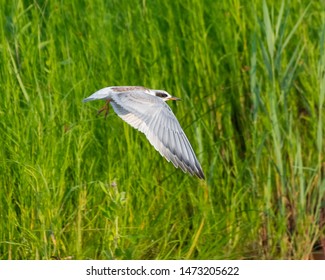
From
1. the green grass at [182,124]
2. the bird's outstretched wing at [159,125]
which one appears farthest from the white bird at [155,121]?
the green grass at [182,124]

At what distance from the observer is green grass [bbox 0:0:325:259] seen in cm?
392

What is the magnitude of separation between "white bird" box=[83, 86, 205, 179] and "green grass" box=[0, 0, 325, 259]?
20 centimetres

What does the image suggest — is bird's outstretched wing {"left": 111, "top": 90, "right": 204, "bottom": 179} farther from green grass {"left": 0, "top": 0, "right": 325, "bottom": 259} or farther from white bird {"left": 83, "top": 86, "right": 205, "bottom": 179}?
green grass {"left": 0, "top": 0, "right": 325, "bottom": 259}

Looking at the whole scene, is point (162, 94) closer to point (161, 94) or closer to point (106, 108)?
point (161, 94)

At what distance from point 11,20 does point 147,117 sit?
37.1 inches

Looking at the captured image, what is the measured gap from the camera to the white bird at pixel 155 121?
3.77 metres

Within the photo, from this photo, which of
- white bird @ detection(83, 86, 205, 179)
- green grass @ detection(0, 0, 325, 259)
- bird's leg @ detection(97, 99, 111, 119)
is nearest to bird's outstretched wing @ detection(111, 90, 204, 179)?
white bird @ detection(83, 86, 205, 179)

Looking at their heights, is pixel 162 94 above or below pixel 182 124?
above

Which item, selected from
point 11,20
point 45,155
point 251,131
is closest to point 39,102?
point 45,155

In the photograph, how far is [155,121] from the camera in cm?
388

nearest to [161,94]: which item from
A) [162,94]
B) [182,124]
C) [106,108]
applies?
[162,94]

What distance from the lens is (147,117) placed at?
12.8 ft

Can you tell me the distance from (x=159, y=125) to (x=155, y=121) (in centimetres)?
2

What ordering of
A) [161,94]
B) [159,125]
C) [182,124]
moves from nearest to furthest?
[159,125] < [161,94] < [182,124]
